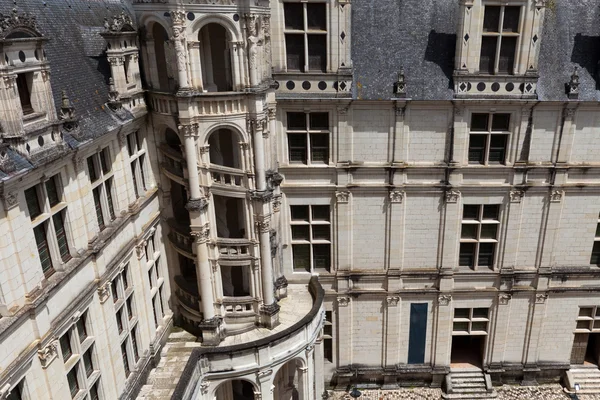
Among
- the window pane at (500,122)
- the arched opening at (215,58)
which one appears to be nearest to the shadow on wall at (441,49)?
the window pane at (500,122)

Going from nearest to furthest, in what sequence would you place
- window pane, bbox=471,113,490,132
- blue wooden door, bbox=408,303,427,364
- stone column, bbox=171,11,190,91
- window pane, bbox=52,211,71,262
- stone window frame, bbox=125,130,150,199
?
window pane, bbox=52,211,71,262
stone column, bbox=171,11,190,91
stone window frame, bbox=125,130,150,199
window pane, bbox=471,113,490,132
blue wooden door, bbox=408,303,427,364

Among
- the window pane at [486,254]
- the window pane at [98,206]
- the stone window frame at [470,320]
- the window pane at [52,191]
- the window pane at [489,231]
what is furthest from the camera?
the stone window frame at [470,320]

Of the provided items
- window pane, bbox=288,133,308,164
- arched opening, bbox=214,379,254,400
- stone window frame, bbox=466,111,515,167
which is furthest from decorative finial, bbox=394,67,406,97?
arched opening, bbox=214,379,254,400

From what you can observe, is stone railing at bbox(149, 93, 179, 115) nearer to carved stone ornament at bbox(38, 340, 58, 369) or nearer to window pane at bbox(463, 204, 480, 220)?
carved stone ornament at bbox(38, 340, 58, 369)

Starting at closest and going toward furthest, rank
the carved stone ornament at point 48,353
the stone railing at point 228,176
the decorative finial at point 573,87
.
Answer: the carved stone ornament at point 48,353 → the stone railing at point 228,176 → the decorative finial at point 573,87

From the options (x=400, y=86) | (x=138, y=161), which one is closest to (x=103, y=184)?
(x=138, y=161)

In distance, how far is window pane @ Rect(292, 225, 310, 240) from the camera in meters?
22.0

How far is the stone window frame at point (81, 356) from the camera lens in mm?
13234

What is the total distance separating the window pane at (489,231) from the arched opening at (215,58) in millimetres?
12238

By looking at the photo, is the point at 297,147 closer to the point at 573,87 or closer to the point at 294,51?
the point at 294,51

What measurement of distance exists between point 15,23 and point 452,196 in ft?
53.8

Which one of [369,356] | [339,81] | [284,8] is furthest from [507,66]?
[369,356]

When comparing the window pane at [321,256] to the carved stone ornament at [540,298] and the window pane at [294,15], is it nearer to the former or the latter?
the window pane at [294,15]

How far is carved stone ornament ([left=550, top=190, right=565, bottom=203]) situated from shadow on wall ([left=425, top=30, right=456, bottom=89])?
670cm
